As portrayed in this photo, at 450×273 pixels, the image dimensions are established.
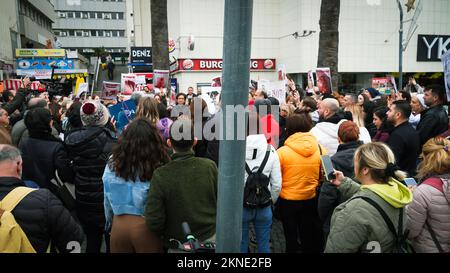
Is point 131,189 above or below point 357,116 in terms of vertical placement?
below

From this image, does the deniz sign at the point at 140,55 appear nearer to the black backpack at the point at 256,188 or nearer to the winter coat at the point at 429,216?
the black backpack at the point at 256,188

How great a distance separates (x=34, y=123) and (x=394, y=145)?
4.30m

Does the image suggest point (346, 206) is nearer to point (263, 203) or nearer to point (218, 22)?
point (263, 203)

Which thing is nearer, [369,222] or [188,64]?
[369,222]

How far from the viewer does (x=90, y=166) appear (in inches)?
136

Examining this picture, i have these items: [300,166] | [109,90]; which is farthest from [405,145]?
[109,90]

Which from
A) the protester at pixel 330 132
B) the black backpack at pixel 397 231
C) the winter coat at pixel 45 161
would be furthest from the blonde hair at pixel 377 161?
the winter coat at pixel 45 161

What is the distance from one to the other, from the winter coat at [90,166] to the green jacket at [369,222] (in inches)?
92.8

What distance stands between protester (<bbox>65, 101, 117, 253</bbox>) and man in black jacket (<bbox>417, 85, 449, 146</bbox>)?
4.64m

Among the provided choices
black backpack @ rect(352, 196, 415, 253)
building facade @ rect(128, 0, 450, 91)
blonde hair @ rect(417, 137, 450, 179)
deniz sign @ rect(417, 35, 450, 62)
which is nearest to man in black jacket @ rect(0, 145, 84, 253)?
black backpack @ rect(352, 196, 415, 253)

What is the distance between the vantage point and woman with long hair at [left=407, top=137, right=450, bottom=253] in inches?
98.0

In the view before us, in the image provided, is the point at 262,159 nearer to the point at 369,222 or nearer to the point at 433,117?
the point at 369,222

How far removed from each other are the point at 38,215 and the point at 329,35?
9.25 m

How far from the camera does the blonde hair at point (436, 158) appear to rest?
2.62m
